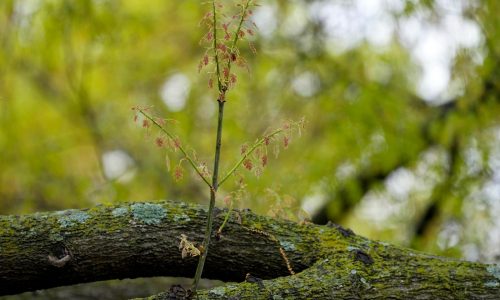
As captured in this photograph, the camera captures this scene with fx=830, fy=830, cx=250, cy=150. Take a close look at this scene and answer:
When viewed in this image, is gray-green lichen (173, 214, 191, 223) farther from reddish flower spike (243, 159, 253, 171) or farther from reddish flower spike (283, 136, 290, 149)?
reddish flower spike (283, 136, 290, 149)

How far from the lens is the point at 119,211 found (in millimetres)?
2916

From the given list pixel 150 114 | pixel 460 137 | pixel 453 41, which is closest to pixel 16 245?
pixel 150 114

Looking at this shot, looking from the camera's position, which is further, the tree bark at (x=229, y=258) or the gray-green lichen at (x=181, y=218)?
the gray-green lichen at (x=181, y=218)

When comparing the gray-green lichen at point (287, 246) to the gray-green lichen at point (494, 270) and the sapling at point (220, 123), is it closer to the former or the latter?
the sapling at point (220, 123)

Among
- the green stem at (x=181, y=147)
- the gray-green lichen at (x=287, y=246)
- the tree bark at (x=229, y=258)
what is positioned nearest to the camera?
the green stem at (x=181, y=147)

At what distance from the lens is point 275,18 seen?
26.1 ft

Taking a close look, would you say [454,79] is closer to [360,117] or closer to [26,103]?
[360,117]

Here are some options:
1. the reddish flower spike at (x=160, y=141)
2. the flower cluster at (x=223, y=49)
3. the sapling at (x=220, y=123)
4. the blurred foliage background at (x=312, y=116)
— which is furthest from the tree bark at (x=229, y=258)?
the blurred foliage background at (x=312, y=116)

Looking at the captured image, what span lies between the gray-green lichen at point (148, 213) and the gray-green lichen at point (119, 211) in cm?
3

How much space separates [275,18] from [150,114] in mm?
5624

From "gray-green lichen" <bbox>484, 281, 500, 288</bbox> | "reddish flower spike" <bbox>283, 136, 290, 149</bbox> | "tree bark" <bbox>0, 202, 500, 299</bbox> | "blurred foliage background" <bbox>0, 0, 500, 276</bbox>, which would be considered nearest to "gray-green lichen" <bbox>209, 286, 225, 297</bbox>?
"tree bark" <bbox>0, 202, 500, 299</bbox>

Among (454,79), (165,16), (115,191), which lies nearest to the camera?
(454,79)

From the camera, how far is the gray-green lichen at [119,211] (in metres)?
2.90

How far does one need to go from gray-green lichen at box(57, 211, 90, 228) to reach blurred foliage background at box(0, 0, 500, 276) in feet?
9.05
